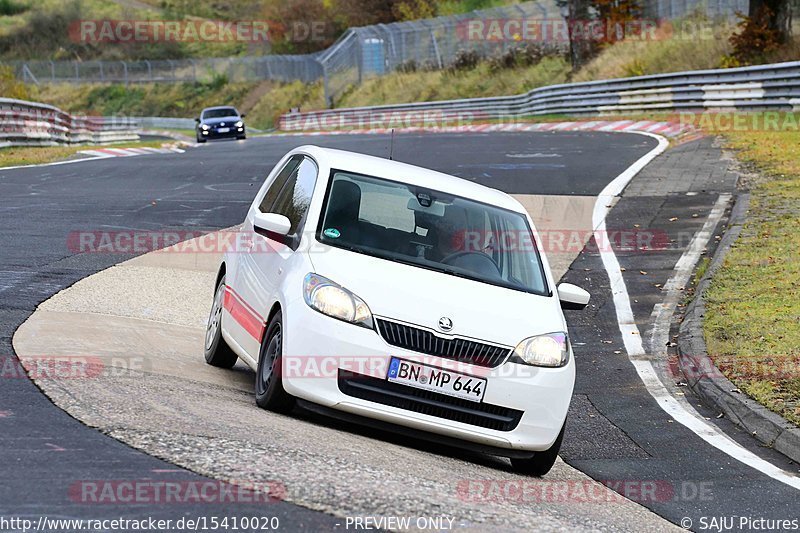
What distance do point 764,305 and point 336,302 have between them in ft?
20.8

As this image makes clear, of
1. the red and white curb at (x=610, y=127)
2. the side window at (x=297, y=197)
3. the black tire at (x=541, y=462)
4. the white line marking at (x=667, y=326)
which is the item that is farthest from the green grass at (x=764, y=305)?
the red and white curb at (x=610, y=127)

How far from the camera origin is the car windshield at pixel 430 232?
25.9 ft

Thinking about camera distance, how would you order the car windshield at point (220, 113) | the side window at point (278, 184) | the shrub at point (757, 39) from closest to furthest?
1. the side window at point (278, 184)
2. the shrub at point (757, 39)
3. the car windshield at point (220, 113)

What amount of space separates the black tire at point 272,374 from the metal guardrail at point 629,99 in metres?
24.1

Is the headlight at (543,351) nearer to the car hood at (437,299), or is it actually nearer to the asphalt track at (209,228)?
the car hood at (437,299)

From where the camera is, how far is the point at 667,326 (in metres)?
12.3

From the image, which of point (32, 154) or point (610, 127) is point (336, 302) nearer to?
point (32, 154)

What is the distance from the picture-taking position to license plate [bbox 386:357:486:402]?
6.99m

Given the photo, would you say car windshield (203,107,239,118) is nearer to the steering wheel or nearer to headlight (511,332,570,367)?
the steering wheel

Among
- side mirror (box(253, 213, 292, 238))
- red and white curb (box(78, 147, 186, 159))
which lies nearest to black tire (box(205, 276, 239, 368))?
side mirror (box(253, 213, 292, 238))

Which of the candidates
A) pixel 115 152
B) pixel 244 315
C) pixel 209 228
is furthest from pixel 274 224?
pixel 115 152

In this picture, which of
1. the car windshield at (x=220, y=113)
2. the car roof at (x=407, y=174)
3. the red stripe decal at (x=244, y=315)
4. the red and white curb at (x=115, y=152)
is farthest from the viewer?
the car windshield at (x=220, y=113)

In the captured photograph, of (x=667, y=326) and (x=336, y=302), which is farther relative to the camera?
(x=667, y=326)

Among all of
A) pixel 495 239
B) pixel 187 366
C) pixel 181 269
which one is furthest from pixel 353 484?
pixel 181 269
